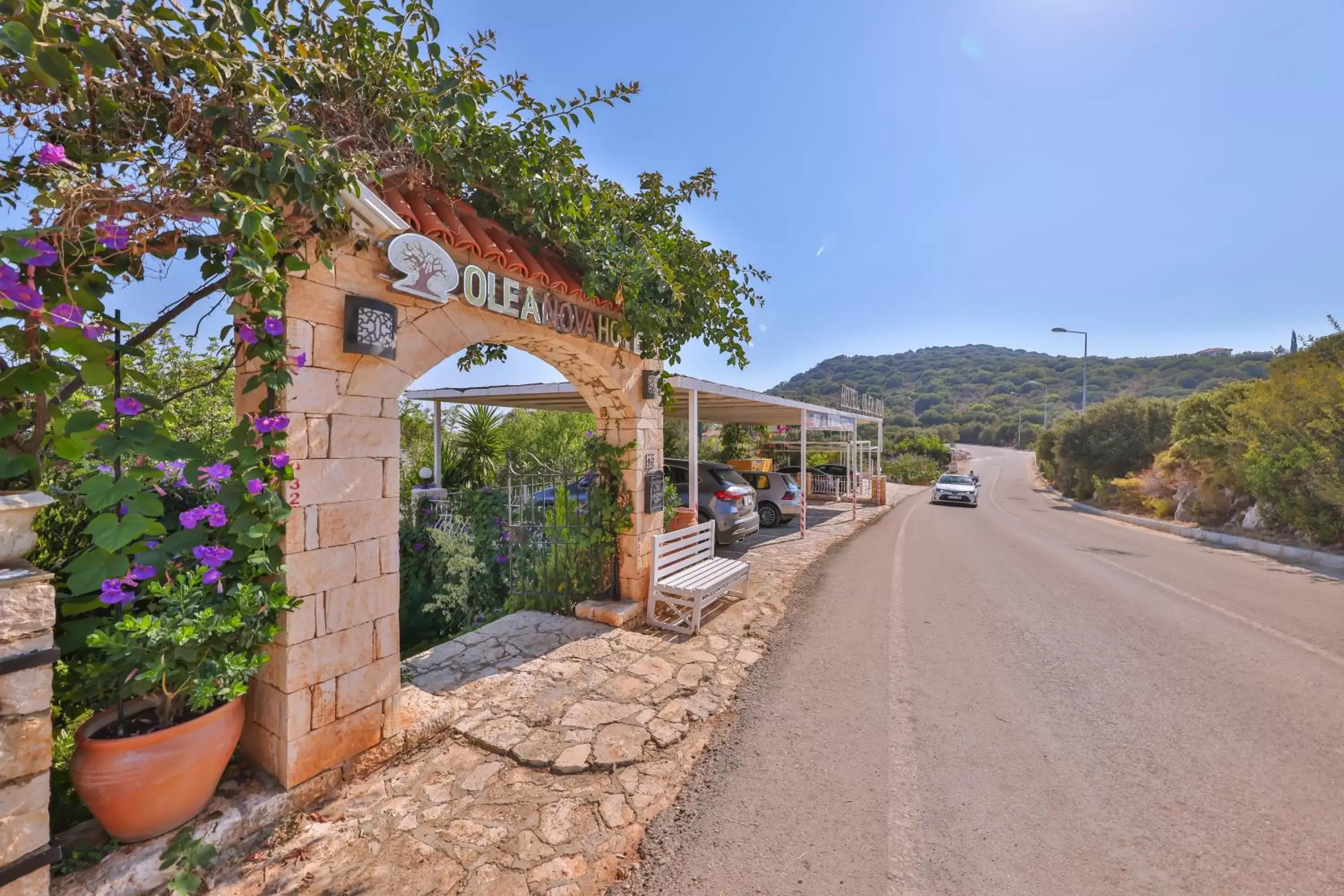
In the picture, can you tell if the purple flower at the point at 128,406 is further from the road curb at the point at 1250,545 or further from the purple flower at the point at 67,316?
the road curb at the point at 1250,545

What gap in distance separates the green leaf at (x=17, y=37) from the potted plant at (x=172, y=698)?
1.79 metres

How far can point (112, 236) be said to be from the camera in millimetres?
1970

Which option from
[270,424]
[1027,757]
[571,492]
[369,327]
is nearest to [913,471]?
[571,492]

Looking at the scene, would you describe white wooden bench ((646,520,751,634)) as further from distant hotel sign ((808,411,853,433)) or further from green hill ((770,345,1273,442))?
green hill ((770,345,1273,442))

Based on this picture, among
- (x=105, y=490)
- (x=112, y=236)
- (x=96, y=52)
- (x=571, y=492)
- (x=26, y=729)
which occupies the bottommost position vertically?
(x=26, y=729)

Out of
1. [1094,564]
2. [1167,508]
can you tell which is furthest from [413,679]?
[1167,508]

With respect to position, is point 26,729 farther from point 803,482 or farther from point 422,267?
point 803,482

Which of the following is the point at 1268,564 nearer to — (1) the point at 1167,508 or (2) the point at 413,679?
(1) the point at 1167,508

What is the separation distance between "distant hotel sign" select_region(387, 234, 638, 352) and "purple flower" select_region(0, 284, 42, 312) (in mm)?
1374

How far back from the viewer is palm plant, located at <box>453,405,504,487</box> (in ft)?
34.2

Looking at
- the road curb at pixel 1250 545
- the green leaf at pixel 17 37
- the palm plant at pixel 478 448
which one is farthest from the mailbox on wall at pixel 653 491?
the road curb at pixel 1250 545

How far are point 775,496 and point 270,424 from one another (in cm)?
1088

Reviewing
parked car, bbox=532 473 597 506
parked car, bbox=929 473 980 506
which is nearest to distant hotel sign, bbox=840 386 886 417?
parked car, bbox=929 473 980 506

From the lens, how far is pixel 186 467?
7.57 feet
